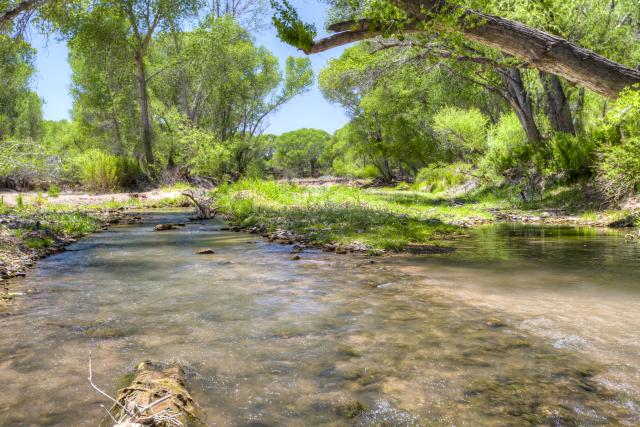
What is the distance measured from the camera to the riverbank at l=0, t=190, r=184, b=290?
6401 mm

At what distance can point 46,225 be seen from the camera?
9430 millimetres

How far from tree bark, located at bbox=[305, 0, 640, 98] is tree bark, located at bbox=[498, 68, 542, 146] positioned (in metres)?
11.1

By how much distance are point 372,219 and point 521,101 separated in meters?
12.5

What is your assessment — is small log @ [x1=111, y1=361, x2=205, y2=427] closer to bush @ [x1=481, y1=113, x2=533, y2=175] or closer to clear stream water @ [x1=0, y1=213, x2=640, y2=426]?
clear stream water @ [x1=0, y1=213, x2=640, y2=426]

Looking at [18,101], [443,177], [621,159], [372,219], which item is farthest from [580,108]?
[18,101]

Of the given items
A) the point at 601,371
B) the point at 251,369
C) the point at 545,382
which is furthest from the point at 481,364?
the point at 251,369

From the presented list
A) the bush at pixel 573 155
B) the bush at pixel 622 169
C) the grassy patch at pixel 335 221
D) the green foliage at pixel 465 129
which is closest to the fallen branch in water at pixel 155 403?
the grassy patch at pixel 335 221

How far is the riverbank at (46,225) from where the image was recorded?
6.40 meters

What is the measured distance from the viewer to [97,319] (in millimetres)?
3906

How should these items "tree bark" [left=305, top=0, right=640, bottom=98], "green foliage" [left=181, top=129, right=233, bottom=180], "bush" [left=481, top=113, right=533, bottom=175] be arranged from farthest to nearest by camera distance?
"green foliage" [left=181, top=129, right=233, bottom=180]
"bush" [left=481, top=113, right=533, bottom=175]
"tree bark" [left=305, top=0, right=640, bottom=98]

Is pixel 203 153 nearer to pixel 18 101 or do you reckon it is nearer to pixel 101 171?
pixel 101 171

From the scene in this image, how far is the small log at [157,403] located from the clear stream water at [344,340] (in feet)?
0.38

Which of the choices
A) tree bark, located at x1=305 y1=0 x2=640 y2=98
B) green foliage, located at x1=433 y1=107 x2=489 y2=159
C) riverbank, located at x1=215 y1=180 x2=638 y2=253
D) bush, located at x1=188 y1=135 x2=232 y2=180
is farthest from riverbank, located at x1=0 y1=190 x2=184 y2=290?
green foliage, located at x1=433 y1=107 x2=489 y2=159

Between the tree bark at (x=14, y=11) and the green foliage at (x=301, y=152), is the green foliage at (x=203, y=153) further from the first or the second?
the green foliage at (x=301, y=152)
